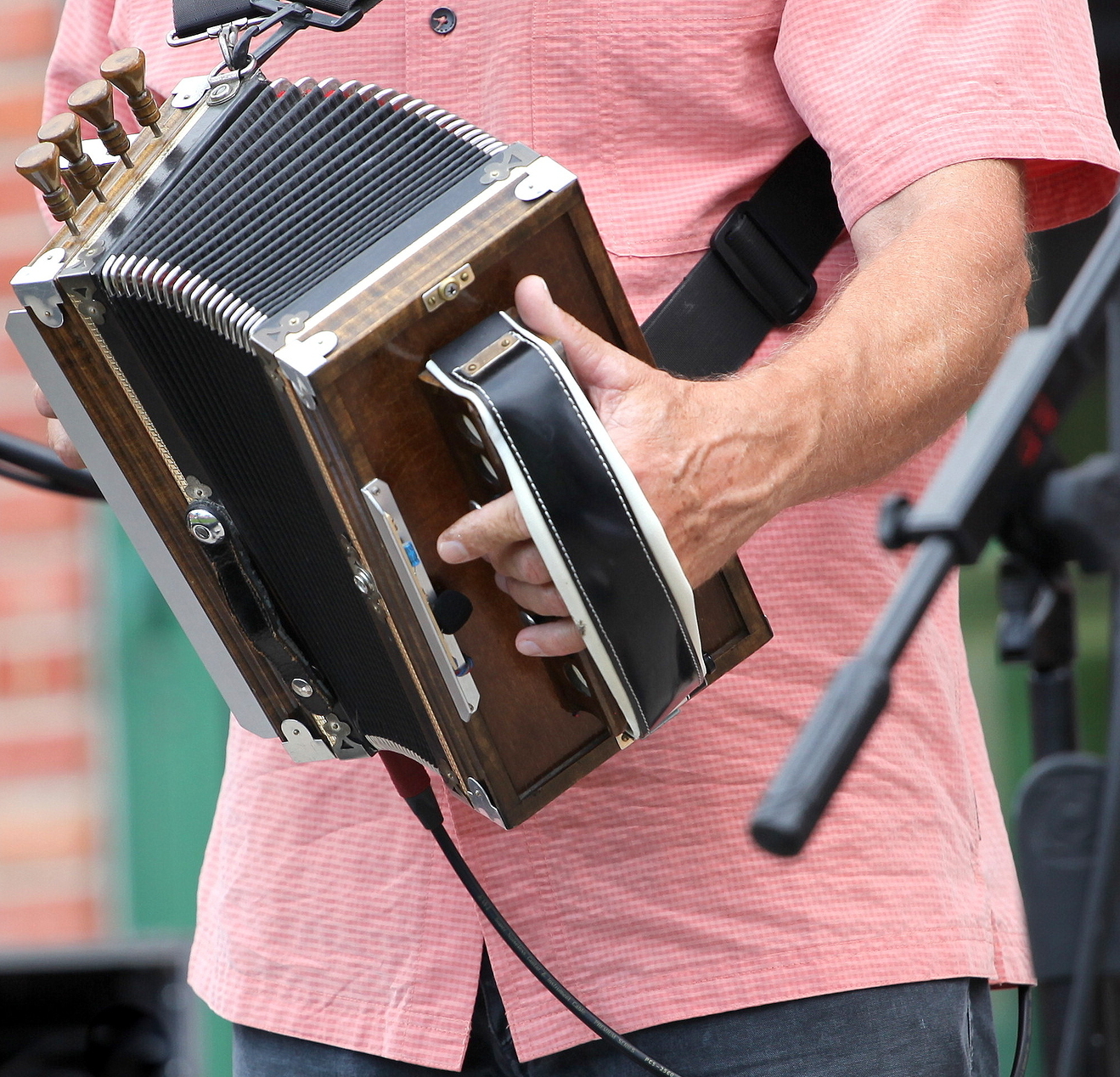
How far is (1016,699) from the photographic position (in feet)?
7.73

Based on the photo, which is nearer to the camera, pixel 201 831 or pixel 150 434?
pixel 150 434

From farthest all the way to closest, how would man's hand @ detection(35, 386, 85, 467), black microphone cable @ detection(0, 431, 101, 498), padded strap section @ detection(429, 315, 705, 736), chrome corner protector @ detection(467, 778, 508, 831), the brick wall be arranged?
1. the brick wall
2. black microphone cable @ detection(0, 431, 101, 498)
3. man's hand @ detection(35, 386, 85, 467)
4. chrome corner protector @ detection(467, 778, 508, 831)
5. padded strap section @ detection(429, 315, 705, 736)

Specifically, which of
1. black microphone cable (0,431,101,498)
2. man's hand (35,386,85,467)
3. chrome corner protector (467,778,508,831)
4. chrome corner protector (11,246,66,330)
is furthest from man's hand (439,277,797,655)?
black microphone cable (0,431,101,498)

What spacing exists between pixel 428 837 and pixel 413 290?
43cm

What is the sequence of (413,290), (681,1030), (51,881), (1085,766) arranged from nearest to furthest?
(1085,766)
(413,290)
(681,1030)
(51,881)

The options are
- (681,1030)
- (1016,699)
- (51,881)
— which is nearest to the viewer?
(681,1030)

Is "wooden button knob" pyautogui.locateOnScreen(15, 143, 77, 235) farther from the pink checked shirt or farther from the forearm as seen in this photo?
the forearm

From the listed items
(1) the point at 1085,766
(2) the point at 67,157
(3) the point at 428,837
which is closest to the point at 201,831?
(3) the point at 428,837

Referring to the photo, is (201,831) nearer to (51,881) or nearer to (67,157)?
(51,881)

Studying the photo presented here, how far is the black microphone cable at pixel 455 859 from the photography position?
102 centimetres

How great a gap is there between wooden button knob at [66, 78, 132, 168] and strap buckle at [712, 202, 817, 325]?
415 mm

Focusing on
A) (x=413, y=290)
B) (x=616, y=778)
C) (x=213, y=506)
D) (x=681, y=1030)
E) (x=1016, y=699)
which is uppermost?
(x=413, y=290)

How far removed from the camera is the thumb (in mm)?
866

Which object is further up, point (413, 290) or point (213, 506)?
point (413, 290)
